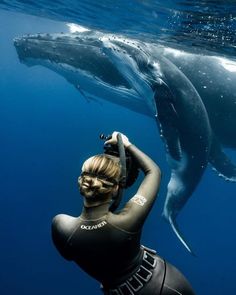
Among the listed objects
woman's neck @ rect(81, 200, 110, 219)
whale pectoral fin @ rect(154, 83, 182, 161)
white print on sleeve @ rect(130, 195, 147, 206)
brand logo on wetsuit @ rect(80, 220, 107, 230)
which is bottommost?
whale pectoral fin @ rect(154, 83, 182, 161)

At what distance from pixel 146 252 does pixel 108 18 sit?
9.15m

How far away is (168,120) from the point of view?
8688 millimetres

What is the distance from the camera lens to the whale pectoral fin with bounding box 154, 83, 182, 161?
8.52 m

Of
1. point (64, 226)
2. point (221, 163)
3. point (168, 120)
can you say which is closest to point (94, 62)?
point (168, 120)

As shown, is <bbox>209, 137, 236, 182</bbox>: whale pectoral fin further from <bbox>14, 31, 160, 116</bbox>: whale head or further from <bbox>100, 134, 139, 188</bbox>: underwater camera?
<bbox>100, 134, 139, 188</bbox>: underwater camera

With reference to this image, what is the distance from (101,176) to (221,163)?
24.1 feet

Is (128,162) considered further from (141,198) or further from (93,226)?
(93,226)

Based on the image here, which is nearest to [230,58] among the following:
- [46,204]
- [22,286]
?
[22,286]

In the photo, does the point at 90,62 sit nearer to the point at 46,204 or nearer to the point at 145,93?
the point at 145,93

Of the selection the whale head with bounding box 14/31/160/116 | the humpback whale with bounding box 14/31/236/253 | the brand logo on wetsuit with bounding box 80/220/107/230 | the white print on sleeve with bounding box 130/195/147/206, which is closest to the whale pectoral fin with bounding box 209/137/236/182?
the humpback whale with bounding box 14/31/236/253

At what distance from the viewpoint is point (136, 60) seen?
8.80 metres

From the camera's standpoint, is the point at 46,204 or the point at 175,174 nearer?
the point at 175,174

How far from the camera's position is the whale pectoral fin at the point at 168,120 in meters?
8.52

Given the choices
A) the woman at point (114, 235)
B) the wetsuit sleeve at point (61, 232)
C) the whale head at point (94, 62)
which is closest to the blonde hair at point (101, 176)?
the woman at point (114, 235)
